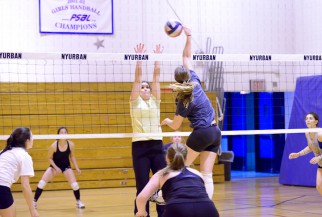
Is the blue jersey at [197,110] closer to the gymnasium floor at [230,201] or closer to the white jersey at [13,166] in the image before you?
the white jersey at [13,166]

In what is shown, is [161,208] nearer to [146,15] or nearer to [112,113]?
[112,113]

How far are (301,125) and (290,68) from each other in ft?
10.3

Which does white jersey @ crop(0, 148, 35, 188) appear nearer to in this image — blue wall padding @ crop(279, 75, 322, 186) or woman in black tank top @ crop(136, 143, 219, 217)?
woman in black tank top @ crop(136, 143, 219, 217)

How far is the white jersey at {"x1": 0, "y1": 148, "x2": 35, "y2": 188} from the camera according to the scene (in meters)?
6.09

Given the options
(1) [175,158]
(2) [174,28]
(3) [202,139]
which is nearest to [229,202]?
(2) [174,28]

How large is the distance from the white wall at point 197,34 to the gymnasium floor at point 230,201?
10.2 ft

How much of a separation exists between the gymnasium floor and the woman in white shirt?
3.36 meters

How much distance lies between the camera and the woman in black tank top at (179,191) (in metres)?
4.71

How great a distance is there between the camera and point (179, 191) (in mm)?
4793

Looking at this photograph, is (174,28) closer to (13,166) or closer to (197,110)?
(197,110)

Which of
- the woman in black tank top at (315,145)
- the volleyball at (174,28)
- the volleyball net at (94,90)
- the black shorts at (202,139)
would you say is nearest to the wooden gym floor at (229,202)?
the woman in black tank top at (315,145)

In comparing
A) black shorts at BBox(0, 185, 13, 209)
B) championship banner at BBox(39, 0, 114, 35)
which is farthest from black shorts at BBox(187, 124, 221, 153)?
championship banner at BBox(39, 0, 114, 35)

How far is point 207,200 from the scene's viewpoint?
4.84 m

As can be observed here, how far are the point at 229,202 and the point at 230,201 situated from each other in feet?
0.55
